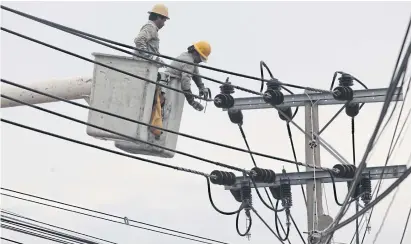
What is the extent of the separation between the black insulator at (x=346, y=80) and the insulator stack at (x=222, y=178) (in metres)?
2.12

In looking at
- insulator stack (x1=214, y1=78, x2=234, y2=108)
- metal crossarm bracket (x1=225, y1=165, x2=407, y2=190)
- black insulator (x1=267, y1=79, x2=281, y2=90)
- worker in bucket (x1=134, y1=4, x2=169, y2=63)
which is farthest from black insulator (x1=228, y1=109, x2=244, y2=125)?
worker in bucket (x1=134, y1=4, x2=169, y2=63)

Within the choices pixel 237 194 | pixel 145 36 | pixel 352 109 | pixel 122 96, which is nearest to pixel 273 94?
pixel 352 109

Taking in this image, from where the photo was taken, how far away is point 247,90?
14.2 meters

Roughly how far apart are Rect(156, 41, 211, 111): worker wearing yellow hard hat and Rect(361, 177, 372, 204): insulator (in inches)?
Result: 102

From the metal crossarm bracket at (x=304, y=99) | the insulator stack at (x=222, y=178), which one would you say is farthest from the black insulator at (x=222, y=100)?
the insulator stack at (x=222, y=178)

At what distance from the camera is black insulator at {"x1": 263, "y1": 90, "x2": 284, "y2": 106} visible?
14359mm

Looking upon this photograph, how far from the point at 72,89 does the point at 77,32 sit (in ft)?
6.82

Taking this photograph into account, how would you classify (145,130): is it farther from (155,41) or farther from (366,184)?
(366,184)

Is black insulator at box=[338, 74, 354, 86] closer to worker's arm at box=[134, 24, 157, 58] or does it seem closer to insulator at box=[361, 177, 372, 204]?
insulator at box=[361, 177, 372, 204]

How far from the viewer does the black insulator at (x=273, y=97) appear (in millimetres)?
14359

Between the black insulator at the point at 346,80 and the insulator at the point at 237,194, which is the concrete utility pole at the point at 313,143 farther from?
the insulator at the point at 237,194

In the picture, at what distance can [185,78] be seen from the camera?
13570mm

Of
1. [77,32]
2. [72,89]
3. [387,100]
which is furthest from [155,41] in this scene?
[387,100]

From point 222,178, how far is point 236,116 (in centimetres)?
98
